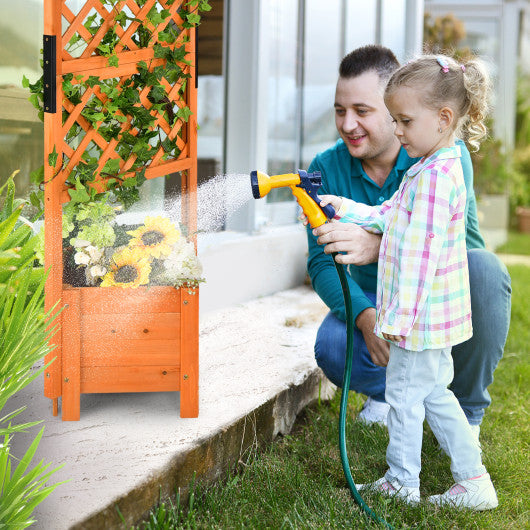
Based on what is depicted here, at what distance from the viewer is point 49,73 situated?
1.84m

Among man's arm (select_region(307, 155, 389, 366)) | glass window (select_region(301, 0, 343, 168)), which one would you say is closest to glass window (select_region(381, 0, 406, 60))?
glass window (select_region(301, 0, 343, 168))

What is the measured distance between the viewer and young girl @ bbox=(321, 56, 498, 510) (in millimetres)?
1792

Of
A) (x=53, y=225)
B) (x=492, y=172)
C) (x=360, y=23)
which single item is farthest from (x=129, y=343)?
(x=492, y=172)

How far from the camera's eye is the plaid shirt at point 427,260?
1.78m

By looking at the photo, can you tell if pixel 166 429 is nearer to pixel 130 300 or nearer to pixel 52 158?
pixel 130 300

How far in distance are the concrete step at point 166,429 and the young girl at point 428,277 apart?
0.45 m

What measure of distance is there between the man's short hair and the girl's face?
52 centimetres

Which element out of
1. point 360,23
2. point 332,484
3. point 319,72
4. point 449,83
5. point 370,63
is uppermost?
point 360,23

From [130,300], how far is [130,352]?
150 millimetres

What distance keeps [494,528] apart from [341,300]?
799mm

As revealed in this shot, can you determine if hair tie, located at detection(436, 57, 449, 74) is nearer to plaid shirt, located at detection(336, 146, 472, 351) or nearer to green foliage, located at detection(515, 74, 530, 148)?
plaid shirt, located at detection(336, 146, 472, 351)

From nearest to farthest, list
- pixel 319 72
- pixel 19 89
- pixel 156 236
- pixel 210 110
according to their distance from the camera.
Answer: pixel 156 236, pixel 19 89, pixel 210 110, pixel 319 72

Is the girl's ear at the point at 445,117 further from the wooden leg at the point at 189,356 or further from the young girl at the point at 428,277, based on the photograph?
the wooden leg at the point at 189,356

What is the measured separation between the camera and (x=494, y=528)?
185 centimetres
